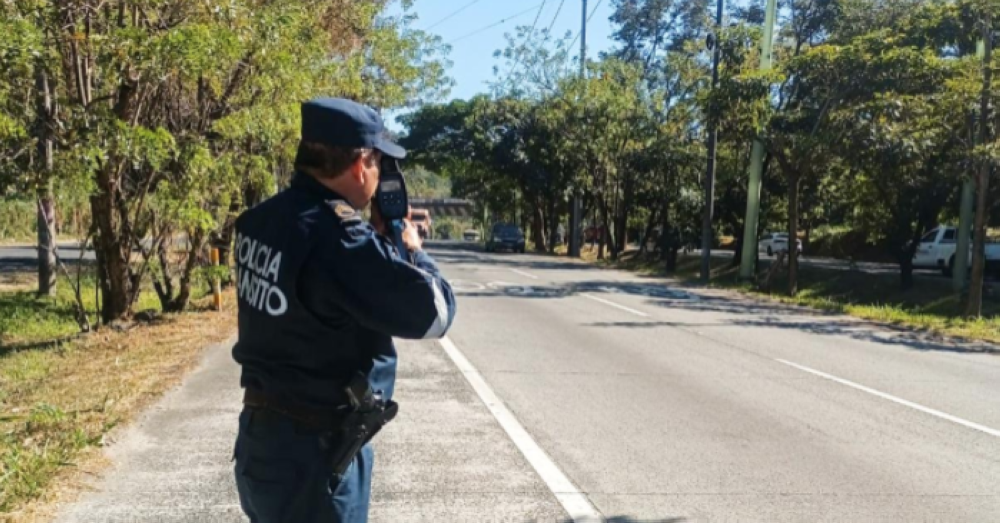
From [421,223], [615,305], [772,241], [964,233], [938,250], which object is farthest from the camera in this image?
[772,241]

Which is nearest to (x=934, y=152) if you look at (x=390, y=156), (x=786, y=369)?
(x=786, y=369)

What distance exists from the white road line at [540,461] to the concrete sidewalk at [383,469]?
0.07m

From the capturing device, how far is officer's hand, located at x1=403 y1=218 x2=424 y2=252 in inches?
107

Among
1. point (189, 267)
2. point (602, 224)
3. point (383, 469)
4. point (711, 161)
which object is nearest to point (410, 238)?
point (383, 469)

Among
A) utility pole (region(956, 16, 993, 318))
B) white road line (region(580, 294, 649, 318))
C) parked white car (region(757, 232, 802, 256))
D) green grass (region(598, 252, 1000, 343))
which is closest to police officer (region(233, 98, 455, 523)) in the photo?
white road line (region(580, 294, 649, 318))

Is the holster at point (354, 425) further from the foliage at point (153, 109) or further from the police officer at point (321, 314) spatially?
the foliage at point (153, 109)

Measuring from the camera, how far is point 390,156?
2.79 meters

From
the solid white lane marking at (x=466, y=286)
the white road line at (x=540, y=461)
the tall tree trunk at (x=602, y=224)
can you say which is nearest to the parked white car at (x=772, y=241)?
the tall tree trunk at (x=602, y=224)

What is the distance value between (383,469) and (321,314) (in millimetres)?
3520

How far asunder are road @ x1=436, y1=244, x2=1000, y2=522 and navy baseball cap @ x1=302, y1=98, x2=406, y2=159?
10.7 ft

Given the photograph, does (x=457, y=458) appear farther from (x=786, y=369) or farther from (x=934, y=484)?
(x=786, y=369)

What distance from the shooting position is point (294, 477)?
2566 millimetres

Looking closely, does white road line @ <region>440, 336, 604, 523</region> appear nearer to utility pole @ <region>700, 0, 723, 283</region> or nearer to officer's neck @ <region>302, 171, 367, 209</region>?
officer's neck @ <region>302, 171, 367, 209</region>

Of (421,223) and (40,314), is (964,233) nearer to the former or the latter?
(40,314)
